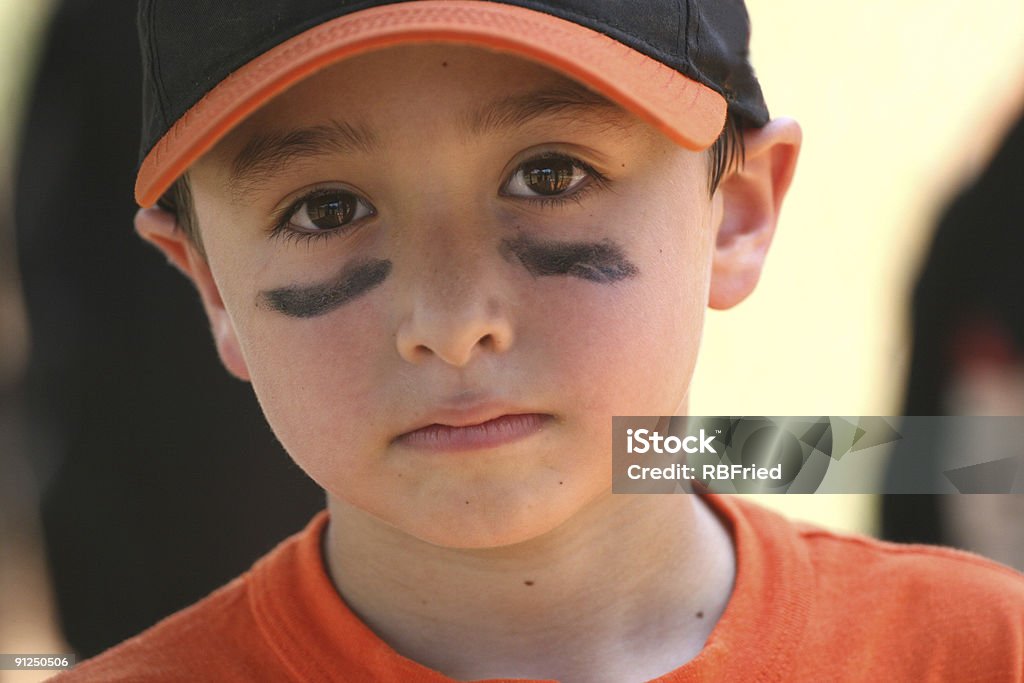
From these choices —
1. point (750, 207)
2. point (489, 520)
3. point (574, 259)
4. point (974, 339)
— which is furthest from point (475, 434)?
point (974, 339)

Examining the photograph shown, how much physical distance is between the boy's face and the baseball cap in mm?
53

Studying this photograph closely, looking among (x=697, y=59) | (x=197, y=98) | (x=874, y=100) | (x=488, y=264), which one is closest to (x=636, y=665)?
(x=488, y=264)

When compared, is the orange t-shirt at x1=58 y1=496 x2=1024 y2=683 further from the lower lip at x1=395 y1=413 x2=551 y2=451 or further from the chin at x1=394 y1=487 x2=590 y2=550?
the lower lip at x1=395 y1=413 x2=551 y2=451

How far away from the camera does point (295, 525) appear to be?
235cm

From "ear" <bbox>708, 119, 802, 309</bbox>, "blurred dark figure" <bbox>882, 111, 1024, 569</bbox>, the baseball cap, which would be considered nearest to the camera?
the baseball cap

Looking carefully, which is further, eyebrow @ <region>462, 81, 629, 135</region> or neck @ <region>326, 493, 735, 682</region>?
neck @ <region>326, 493, 735, 682</region>

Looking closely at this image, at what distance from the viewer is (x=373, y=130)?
122cm

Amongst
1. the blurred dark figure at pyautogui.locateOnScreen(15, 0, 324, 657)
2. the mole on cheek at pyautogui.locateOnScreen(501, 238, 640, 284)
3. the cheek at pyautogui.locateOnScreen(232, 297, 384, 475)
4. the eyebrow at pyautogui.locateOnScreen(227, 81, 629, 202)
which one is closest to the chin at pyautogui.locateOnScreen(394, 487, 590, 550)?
the cheek at pyautogui.locateOnScreen(232, 297, 384, 475)

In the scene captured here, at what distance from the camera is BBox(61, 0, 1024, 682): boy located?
1.21 meters

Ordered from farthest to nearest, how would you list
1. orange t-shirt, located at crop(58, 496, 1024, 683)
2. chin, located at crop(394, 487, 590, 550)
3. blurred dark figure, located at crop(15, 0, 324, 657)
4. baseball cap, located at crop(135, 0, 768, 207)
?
blurred dark figure, located at crop(15, 0, 324, 657) < orange t-shirt, located at crop(58, 496, 1024, 683) < chin, located at crop(394, 487, 590, 550) < baseball cap, located at crop(135, 0, 768, 207)

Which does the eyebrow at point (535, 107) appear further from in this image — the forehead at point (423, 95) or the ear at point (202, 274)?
the ear at point (202, 274)

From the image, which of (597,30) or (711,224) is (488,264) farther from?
(711,224)

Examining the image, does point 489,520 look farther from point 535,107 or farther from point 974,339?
point 974,339

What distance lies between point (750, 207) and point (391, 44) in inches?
25.6
